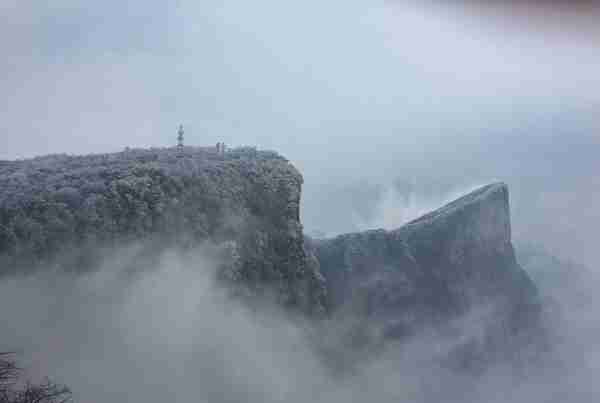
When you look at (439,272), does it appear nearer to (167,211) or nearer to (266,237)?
(266,237)

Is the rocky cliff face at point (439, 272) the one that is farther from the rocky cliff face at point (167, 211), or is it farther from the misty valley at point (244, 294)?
the rocky cliff face at point (167, 211)

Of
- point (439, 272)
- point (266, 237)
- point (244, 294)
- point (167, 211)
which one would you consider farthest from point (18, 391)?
point (439, 272)

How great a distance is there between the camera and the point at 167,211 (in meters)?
15.7

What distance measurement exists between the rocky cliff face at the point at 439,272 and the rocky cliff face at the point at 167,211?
2.41 metres

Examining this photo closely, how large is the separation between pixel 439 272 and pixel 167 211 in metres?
11.4

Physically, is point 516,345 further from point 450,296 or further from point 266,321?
point 266,321

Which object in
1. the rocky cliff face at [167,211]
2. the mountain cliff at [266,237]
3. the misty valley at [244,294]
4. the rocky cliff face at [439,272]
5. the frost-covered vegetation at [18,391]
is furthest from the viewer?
the rocky cliff face at [439,272]

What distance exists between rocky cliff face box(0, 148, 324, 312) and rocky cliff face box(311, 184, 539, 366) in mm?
2408

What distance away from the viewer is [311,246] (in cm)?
2003

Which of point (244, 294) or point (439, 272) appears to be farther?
point (439, 272)

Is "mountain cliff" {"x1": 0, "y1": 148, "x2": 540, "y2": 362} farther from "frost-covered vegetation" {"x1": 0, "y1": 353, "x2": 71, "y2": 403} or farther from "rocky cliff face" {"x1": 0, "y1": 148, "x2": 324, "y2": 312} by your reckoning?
"frost-covered vegetation" {"x1": 0, "y1": 353, "x2": 71, "y2": 403}

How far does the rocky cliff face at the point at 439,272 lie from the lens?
2092cm

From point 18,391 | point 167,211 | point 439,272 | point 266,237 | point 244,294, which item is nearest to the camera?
point 18,391

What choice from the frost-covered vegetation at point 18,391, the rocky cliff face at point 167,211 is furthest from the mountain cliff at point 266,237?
the frost-covered vegetation at point 18,391
